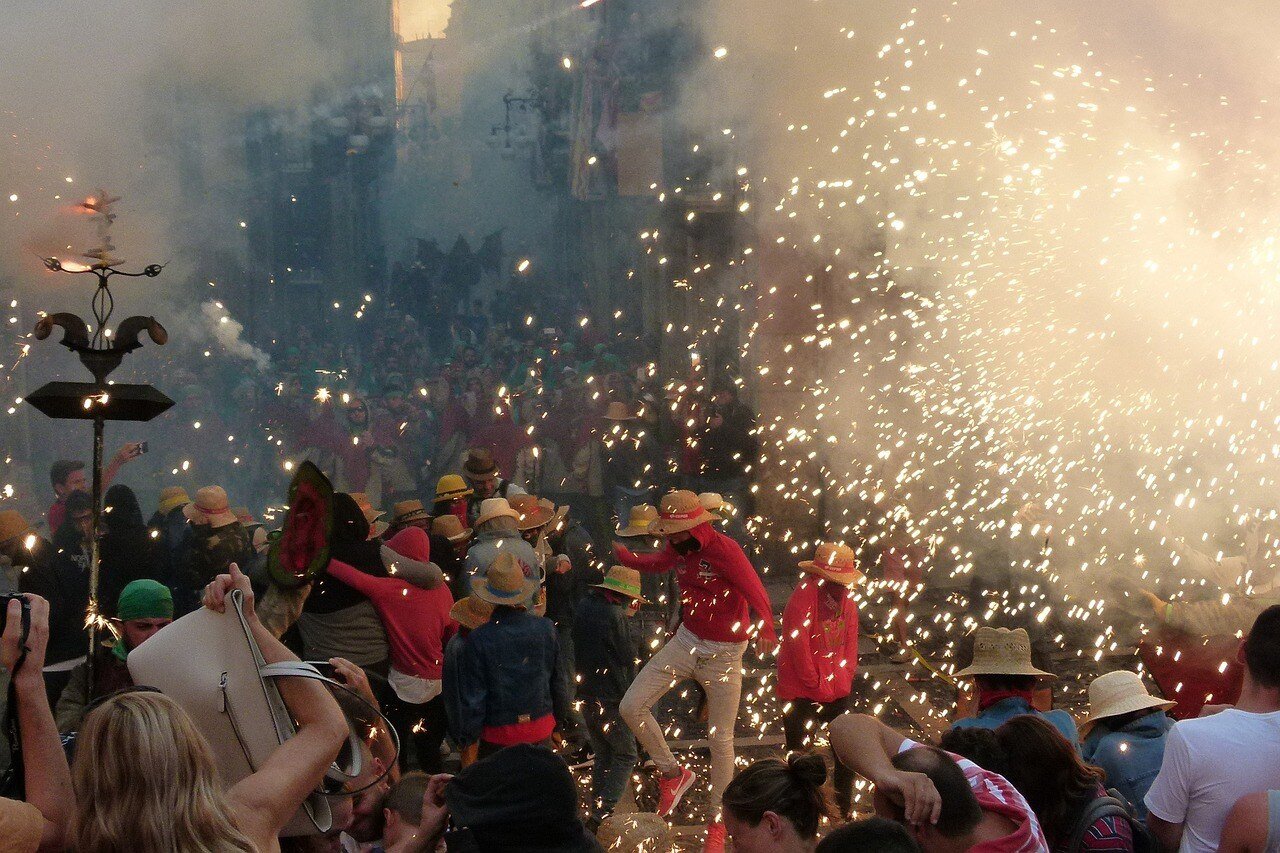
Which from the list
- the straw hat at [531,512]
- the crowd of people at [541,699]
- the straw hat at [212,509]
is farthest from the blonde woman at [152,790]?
the straw hat at [212,509]

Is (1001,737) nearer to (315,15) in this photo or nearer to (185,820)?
(185,820)

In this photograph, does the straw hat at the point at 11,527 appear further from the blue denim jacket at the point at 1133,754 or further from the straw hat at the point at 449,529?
the blue denim jacket at the point at 1133,754

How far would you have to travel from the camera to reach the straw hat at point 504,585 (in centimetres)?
404

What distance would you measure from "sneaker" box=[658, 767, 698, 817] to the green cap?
192 cm

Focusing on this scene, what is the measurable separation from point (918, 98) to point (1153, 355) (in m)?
2.02

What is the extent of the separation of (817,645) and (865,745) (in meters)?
2.50

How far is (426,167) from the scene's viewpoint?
16609 millimetres

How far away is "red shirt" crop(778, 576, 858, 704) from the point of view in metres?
4.48

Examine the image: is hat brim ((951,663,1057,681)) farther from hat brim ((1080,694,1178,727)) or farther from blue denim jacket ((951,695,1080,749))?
hat brim ((1080,694,1178,727))

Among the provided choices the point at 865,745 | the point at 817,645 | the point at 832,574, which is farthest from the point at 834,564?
the point at 865,745

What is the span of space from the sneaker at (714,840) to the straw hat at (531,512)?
164cm

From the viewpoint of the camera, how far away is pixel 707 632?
4586mm

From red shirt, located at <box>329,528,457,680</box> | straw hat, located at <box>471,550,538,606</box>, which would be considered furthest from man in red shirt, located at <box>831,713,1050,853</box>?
red shirt, located at <box>329,528,457,680</box>

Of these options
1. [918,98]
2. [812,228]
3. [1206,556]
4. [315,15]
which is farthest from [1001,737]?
[315,15]
